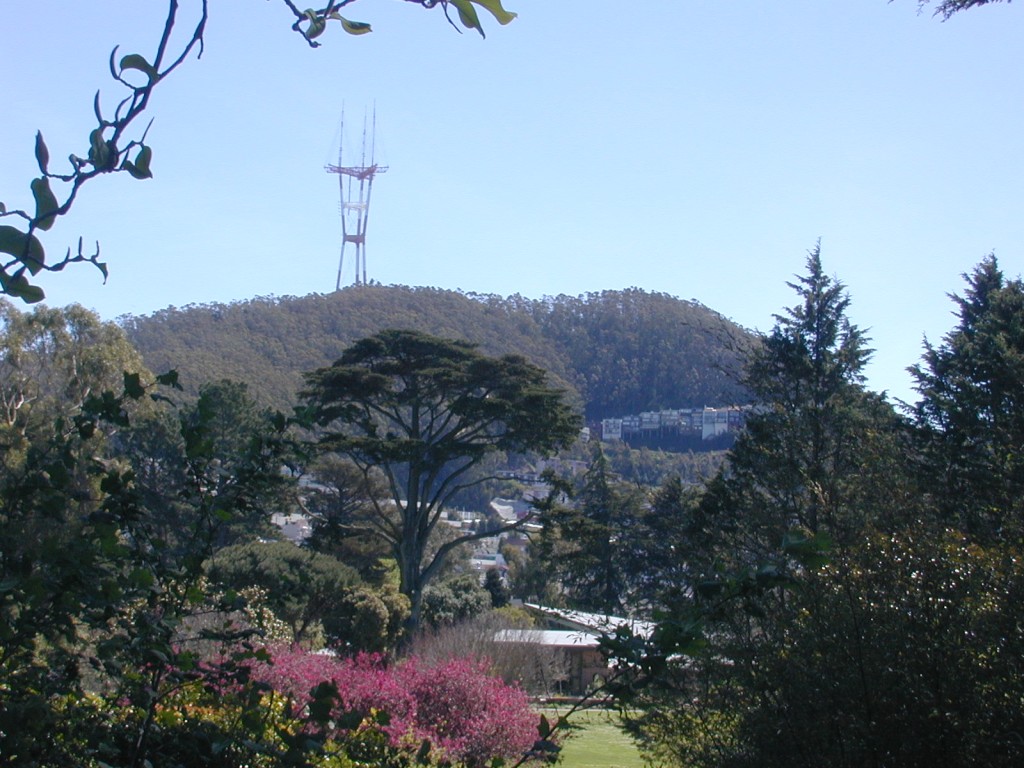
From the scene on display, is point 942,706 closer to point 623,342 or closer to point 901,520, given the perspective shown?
point 901,520

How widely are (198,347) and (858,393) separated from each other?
52.2m

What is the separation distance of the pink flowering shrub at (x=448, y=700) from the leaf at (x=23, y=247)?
35.1 ft

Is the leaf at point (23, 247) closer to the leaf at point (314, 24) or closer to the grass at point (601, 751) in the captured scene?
the leaf at point (314, 24)

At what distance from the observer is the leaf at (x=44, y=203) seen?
1.20 m

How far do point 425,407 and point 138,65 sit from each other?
26.3 meters

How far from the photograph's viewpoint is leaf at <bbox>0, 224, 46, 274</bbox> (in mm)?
1145

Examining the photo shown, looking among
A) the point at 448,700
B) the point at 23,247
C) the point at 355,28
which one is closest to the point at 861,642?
the point at 355,28

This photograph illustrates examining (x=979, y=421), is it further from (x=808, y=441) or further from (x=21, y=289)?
(x=21, y=289)

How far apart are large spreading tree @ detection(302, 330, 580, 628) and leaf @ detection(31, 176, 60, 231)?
21170 millimetres

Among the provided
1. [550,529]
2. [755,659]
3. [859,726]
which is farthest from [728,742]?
[550,529]

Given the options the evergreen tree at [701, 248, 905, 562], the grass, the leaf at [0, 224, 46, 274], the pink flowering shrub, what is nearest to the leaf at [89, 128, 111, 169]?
the leaf at [0, 224, 46, 274]

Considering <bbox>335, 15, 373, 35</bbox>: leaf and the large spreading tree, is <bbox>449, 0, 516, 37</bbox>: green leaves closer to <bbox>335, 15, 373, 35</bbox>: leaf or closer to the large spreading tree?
<bbox>335, 15, 373, 35</bbox>: leaf

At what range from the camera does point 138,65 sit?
129 centimetres

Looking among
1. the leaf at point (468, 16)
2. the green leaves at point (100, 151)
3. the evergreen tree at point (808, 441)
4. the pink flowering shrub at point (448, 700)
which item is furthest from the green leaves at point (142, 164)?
the pink flowering shrub at point (448, 700)
